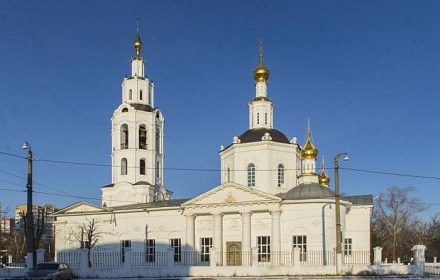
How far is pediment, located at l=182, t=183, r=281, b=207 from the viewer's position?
118 ft

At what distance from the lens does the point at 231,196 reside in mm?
36719

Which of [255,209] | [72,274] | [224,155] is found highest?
[224,155]

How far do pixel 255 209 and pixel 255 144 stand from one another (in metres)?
7.41

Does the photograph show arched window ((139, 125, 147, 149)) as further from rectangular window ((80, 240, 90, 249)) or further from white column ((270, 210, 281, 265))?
white column ((270, 210, 281, 265))

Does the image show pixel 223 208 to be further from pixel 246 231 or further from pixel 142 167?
pixel 142 167

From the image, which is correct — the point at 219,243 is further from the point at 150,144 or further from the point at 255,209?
the point at 150,144

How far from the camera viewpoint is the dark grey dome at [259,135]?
42.7 meters

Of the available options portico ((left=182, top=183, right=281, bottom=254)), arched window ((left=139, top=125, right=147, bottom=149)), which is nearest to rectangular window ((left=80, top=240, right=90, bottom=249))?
portico ((left=182, top=183, right=281, bottom=254))

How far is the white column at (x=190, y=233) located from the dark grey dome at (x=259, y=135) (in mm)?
8234

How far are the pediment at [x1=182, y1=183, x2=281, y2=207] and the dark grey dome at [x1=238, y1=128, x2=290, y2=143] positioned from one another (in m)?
6.80

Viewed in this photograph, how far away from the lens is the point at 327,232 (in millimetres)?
35000

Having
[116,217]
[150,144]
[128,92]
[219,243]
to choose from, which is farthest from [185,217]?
[128,92]

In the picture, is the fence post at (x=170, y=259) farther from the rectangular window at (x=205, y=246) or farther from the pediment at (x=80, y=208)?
the pediment at (x=80, y=208)

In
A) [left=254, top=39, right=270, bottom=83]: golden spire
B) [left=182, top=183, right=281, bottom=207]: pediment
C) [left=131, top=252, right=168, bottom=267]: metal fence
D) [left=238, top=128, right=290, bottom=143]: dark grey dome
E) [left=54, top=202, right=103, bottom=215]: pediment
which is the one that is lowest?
[left=131, top=252, right=168, bottom=267]: metal fence
